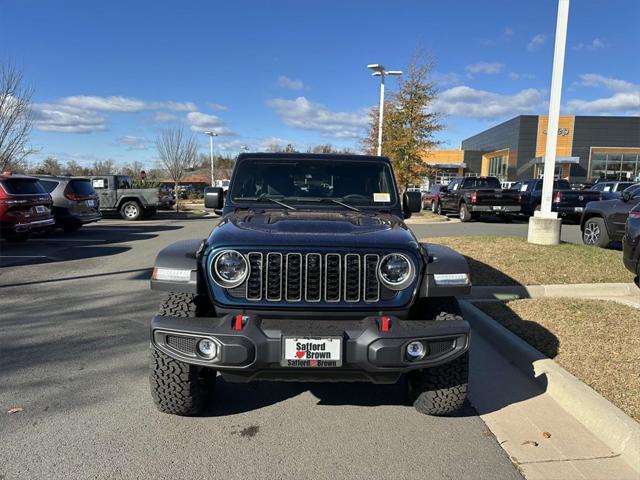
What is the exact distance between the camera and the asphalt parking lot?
2736 millimetres

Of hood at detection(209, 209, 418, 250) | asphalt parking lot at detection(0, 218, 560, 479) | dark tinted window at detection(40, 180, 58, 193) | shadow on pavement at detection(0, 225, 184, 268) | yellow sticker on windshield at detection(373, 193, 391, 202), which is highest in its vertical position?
yellow sticker on windshield at detection(373, 193, 391, 202)

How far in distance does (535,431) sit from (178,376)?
2324 millimetres

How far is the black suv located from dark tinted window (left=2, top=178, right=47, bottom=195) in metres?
8.77

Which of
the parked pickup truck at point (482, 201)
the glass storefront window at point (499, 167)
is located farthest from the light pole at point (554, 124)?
the glass storefront window at point (499, 167)

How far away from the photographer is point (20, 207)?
10.2 metres

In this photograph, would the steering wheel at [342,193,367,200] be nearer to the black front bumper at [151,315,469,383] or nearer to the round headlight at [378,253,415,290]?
the round headlight at [378,253,415,290]

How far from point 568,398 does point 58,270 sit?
8.19 metres

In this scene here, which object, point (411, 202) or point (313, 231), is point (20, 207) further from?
point (313, 231)

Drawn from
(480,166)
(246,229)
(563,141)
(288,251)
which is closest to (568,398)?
(288,251)

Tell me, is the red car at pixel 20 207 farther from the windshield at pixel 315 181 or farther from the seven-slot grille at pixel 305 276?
the seven-slot grille at pixel 305 276

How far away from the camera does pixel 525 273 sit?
23.4 ft

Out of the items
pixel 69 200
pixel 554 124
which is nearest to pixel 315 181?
pixel 554 124

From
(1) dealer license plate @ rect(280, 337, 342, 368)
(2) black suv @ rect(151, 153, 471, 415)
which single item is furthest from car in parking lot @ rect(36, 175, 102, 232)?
(1) dealer license plate @ rect(280, 337, 342, 368)

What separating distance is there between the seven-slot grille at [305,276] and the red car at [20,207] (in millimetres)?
9324
